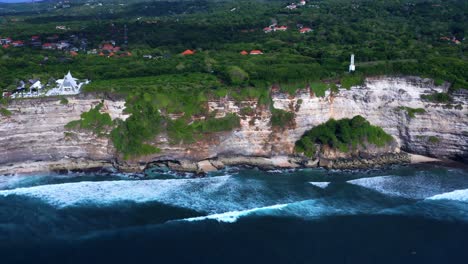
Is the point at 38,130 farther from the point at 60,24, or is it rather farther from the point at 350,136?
the point at 60,24

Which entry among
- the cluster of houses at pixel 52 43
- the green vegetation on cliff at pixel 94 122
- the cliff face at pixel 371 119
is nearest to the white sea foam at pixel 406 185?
the cliff face at pixel 371 119

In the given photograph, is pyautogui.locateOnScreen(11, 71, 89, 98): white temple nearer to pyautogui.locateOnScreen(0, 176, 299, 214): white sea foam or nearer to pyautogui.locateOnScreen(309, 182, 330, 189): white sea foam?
pyautogui.locateOnScreen(0, 176, 299, 214): white sea foam

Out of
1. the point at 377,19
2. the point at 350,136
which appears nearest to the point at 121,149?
the point at 350,136

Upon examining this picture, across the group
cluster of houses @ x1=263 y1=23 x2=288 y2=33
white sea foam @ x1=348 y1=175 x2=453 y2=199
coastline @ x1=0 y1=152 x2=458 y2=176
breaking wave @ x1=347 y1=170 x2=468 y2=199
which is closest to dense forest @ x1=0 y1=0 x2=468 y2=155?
cluster of houses @ x1=263 y1=23 x2=288 y2=33

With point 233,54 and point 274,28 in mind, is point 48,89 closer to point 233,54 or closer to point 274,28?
point 233,54

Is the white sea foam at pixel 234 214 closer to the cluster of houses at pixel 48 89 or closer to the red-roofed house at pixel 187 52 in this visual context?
the cluster of houses at pixel 48 89

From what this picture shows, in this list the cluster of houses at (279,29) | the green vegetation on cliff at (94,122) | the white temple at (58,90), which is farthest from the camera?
the cluster of houses at (279,29)
